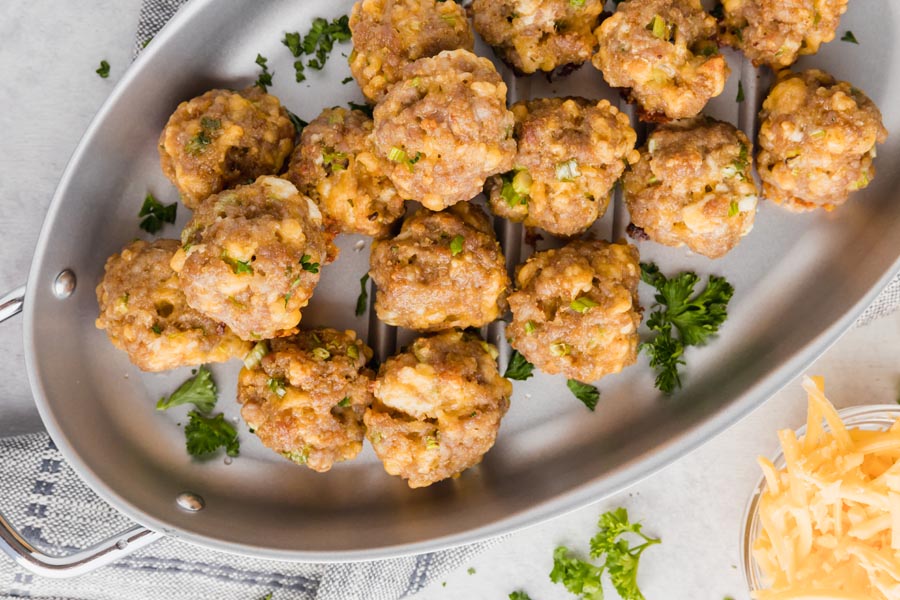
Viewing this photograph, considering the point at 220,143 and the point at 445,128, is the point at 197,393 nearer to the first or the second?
the point at 220,143

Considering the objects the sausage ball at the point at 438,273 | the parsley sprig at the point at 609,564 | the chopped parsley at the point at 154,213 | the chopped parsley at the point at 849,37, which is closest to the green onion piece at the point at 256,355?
the sausage ball at the point at 438,273

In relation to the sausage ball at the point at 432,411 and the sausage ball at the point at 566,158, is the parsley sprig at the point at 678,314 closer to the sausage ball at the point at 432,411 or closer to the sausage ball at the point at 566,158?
the sausage ball at the point at 566,158

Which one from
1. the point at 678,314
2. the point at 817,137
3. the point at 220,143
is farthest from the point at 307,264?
the point at 817,137

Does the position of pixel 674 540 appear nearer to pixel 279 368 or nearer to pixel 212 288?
pixel 279 368

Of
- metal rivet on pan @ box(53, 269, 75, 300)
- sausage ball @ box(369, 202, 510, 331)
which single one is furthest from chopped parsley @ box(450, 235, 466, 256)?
metal rivet on pan @ box(53, 269, 75, 300)

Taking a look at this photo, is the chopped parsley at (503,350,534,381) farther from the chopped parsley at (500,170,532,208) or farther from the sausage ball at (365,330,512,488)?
the chopped parsley at (500,170,532,208)

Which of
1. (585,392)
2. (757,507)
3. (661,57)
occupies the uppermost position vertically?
(661,57)
